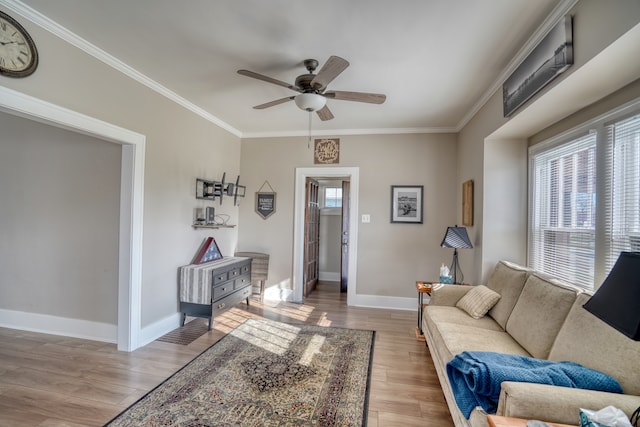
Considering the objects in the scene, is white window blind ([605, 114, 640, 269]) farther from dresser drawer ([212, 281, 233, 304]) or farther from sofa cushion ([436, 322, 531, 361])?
dresser drawer ([212, 281, 233, 304])

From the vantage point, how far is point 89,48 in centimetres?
239

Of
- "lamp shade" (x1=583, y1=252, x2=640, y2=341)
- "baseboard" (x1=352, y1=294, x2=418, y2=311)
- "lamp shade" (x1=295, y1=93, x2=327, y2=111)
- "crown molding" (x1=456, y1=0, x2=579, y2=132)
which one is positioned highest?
"crown molding" (x1=456, y1=0, x2=579, y2=132)

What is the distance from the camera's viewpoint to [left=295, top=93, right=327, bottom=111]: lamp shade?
251 cm

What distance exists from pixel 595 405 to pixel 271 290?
405 cm

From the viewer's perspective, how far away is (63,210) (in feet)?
10.5

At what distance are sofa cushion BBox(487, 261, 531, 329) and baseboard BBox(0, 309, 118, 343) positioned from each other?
3593 mm

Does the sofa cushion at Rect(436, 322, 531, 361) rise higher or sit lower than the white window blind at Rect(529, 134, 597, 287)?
lower

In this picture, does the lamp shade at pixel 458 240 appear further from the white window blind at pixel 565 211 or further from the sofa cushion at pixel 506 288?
the white window blind at pixel 565 211

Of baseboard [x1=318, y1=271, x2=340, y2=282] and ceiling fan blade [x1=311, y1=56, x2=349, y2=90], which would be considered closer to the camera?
ceiling fan blade [x1=311, y1=56, x2=349, y2=90]

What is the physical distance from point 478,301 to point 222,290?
270cm

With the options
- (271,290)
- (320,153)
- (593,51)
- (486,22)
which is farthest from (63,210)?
(593,51)

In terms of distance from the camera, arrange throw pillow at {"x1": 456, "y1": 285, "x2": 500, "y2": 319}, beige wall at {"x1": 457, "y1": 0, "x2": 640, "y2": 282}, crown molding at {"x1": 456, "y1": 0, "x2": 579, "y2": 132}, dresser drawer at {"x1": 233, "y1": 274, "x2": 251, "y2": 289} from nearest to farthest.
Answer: beige wall at {"x1": 457, "y1": 0, "x2": 640, "y2": 282}
crown molding at {"x1": 456, "y1": 0, "x2": 579, "y2": 132}
throw pillow at {"x1": 456, "y1": 285, "x2": 500, "y2": 319}
dresser drawer at {"x1": 233, "y1": 274, "x2": 251, "y2": 289}

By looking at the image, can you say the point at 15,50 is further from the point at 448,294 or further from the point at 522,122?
the point at 448,294

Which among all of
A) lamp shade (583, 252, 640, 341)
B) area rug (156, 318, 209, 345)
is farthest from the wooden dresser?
lamp shade (583, 252, 640, 341)
